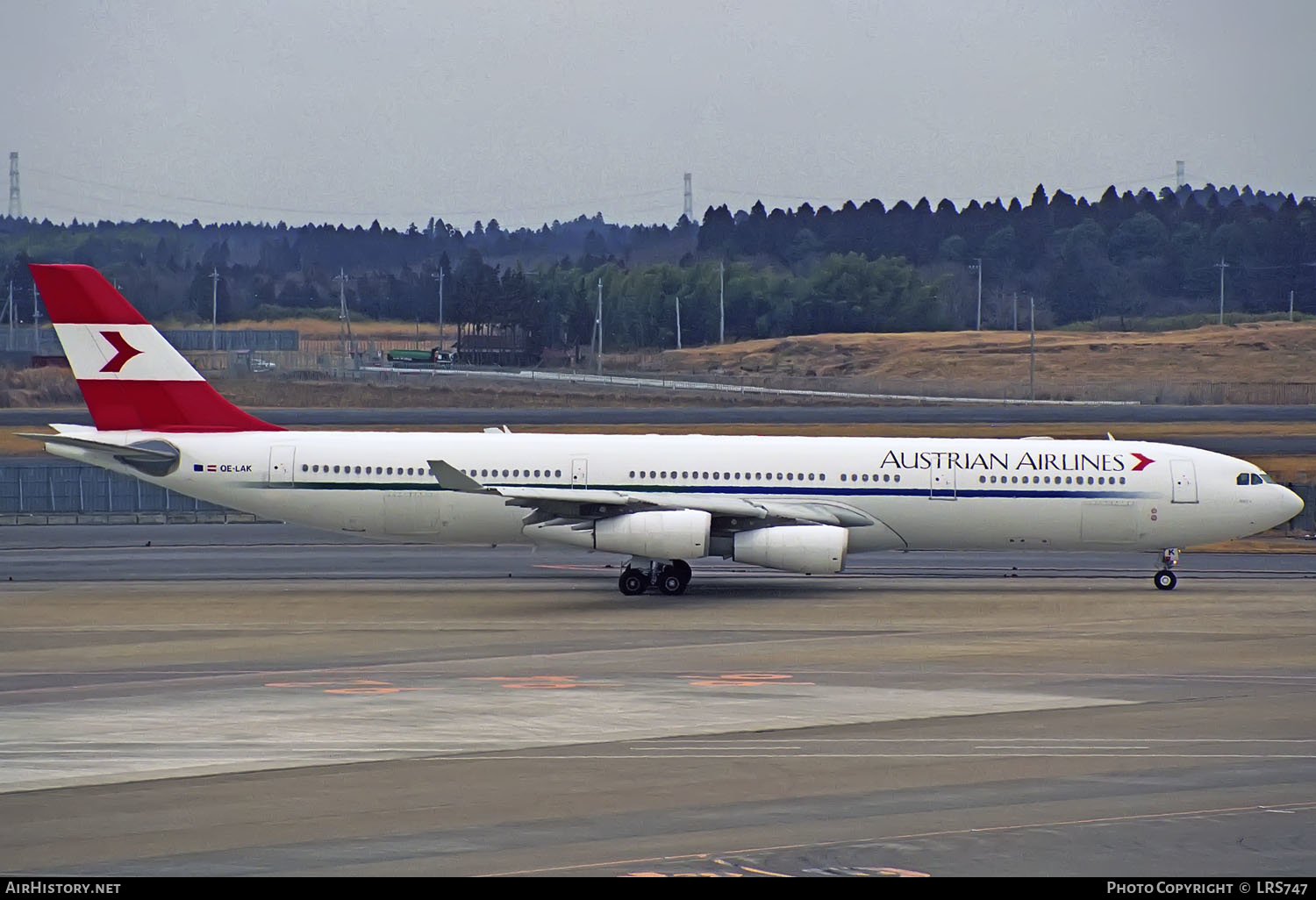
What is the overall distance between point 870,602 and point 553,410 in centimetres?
5336

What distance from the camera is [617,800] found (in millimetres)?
17344

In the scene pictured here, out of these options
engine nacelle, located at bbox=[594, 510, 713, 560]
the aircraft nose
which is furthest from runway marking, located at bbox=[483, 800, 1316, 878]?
the aircraft nose

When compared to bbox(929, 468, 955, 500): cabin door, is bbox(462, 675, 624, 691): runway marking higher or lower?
lower

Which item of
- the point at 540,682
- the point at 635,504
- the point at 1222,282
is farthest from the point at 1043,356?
the point at 540,682

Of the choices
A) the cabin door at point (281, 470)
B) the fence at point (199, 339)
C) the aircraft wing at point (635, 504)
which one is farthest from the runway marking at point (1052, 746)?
the fence at point (199, 339)

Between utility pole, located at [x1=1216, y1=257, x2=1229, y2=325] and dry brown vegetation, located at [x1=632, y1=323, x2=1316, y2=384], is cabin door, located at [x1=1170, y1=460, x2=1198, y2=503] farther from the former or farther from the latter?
utility pole, located at [x1=1216, y1=257, x2=1229, y2=325]

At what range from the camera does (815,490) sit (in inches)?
1517

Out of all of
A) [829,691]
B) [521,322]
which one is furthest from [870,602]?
[521,322]

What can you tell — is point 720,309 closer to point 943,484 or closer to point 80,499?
point 80,499

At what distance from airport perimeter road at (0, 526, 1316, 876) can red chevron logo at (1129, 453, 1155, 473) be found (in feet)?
9.89

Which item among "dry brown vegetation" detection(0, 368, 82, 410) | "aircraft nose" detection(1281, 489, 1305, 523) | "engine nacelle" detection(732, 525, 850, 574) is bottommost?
"engine nacelle" detection(732, 525, 850, 574)

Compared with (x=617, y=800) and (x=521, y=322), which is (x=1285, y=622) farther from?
(x=521, y=322)

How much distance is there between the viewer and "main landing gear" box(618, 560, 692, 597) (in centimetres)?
3784

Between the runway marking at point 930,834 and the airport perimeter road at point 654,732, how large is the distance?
2.1 inches
